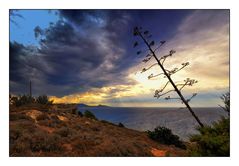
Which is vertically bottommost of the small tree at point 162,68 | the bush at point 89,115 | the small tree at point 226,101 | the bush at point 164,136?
the bush at point 164,136

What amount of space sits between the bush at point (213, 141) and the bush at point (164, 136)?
2318mm

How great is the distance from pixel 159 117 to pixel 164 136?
0.93 meters

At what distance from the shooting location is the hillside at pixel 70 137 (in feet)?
29.0

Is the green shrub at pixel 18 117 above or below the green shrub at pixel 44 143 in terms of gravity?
above

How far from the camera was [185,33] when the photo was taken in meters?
9.32

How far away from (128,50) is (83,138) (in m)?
2.52

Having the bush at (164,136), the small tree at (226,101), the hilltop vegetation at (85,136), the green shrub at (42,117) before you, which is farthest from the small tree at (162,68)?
the green shrub at (42,117)

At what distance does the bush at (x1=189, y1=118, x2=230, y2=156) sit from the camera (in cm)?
756

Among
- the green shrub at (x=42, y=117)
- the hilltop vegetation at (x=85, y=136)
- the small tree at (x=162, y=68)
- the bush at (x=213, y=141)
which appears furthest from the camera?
the green shrub at (x=42, y=117)

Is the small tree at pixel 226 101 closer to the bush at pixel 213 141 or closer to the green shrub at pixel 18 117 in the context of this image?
the bush at pixel 213 141

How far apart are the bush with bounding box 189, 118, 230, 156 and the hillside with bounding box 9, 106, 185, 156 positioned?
1.37 m

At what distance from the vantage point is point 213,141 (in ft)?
24.5

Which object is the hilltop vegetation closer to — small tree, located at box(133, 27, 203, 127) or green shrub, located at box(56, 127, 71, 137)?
green shrub, located at box(56, 127, 71, 137)

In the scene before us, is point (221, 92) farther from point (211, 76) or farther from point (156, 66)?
point (156, 66)
